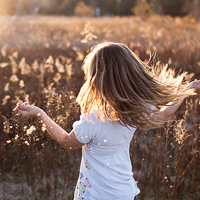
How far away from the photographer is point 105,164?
53.4 inches

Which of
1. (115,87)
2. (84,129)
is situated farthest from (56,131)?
(115,87)

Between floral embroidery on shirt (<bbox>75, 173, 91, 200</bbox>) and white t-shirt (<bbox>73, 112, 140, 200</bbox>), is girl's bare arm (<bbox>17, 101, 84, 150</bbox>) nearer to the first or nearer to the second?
white t-shirt (<bbox>73, 112, 140, 200</bbox>)

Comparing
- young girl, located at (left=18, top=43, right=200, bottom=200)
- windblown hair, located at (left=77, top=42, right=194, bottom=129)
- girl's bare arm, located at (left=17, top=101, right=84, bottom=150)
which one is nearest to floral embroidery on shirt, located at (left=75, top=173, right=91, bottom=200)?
young girl, located at (left=18, top=43, right=200, bottom=200)

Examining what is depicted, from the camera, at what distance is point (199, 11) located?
2241 cm

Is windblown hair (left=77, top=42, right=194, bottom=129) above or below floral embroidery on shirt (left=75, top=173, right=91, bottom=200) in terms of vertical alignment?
above

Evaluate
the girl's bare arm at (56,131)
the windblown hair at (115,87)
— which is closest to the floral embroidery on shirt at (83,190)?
the girl's bare arm at (56,131)

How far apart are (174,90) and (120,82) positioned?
18.0 inches

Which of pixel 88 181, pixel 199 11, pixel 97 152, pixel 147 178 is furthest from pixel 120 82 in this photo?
pixel 199 11

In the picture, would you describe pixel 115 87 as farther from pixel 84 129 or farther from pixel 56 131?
pixel 56 131

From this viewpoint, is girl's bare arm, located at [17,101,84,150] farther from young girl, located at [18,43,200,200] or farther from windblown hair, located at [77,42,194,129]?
windblown hair, located at [77,42,194,129]

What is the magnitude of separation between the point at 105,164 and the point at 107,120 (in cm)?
23

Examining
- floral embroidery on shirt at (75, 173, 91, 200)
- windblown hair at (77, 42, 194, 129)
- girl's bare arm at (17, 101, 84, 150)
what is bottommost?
floral embroidery on shirt at (75, 173, 91, 200)

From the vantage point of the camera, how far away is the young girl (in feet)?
4.34

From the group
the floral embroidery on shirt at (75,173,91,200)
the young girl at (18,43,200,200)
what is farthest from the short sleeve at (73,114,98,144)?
the floral embroidery on shirt at (75,173,91,200)
